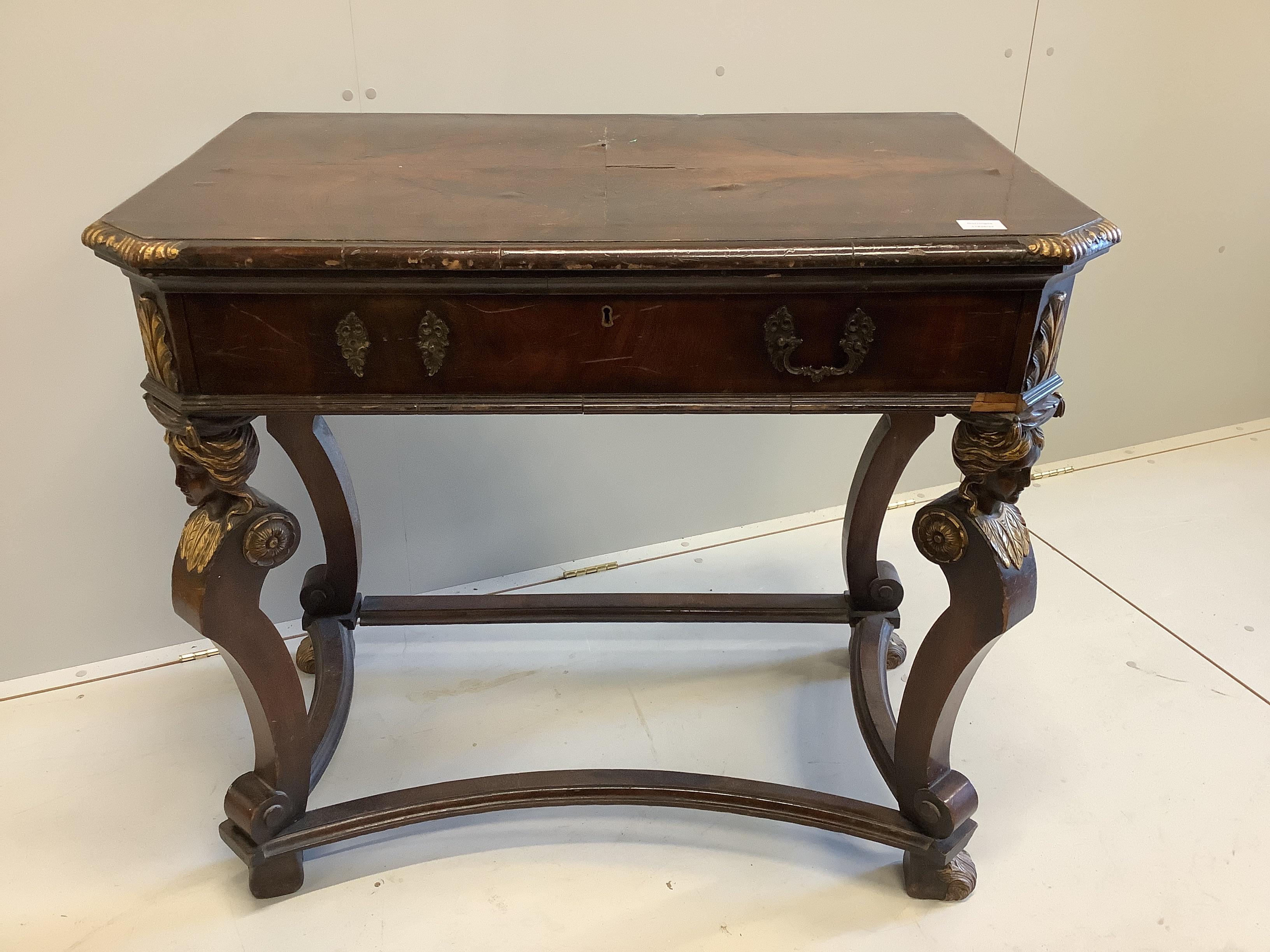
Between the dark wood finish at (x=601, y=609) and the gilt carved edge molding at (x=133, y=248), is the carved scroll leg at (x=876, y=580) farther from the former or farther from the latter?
the gilt carved edge molding at (x=133, y=248)

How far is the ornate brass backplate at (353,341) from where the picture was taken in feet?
3.72

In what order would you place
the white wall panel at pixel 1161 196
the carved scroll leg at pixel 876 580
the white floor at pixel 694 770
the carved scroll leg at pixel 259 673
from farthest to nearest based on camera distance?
the white wall panel at pixel 1161 196, the carved scroll leg at pixel 876 580, the white floor at pixel 694 770, the carved scroll leg at pixel 259 673

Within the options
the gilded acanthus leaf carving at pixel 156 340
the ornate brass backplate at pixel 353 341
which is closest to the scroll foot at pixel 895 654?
the ornate brass backplate at pixel 353 341

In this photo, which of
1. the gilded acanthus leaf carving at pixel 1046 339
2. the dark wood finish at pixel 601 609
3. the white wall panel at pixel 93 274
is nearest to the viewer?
the gilded acanthus leaf carving at pixel 1046 339

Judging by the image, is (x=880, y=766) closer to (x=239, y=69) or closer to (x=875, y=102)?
(x=875, y=102)

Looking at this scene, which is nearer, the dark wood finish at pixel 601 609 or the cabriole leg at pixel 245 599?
the cabriole leg at pixel 245 599

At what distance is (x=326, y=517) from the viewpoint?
1778mm

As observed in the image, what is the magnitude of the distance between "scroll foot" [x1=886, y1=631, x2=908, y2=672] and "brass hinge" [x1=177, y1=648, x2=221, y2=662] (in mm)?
1303

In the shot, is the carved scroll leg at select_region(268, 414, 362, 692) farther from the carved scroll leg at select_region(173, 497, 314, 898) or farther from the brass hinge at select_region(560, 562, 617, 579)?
the brass hinge at select_region(560, 562, 617, 579)

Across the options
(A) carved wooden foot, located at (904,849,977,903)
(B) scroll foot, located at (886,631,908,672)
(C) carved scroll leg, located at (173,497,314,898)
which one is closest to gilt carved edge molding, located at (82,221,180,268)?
(C) carved scroll leg, located at (173,497,314,898)

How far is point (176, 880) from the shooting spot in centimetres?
152

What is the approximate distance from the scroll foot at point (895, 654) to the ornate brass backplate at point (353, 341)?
121cm

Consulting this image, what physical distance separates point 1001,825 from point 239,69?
5.74 feet

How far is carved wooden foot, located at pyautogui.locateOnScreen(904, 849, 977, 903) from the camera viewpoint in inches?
58.9
